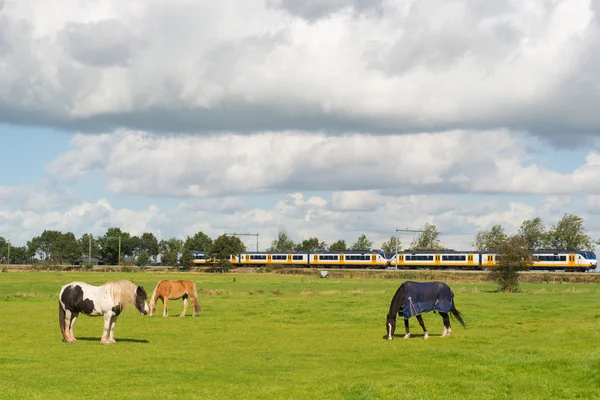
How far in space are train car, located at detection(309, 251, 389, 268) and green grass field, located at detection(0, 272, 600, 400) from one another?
9628cm

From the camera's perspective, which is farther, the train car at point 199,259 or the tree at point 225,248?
the train car at point 199,259

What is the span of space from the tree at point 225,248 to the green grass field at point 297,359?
11297 centimetres

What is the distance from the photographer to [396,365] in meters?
21.0

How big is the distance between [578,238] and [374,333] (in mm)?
146411

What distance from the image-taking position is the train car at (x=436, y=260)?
396ft

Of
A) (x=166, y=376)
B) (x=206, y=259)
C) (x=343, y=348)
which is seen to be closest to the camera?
(x=166, y=376)

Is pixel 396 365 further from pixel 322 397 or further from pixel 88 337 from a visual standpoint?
pixel 88 337

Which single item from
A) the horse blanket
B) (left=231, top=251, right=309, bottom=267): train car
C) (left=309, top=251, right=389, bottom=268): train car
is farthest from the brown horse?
(left=231, top=251, right=309, bottom=267): train car

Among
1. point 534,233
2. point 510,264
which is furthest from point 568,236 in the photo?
point 510,264

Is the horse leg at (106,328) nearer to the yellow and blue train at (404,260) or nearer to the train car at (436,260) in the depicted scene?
the yellow and blue train at (404,260)

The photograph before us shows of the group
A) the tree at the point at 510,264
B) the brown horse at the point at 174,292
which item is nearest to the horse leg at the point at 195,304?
the brown horse at the point at 174,292

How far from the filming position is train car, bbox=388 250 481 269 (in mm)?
120812

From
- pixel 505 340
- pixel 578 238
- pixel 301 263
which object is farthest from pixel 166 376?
pixel 578 238

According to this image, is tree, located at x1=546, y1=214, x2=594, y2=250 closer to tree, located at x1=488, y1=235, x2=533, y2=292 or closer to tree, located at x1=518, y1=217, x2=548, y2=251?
tree, located at x1=518, y1=217, x2=548, y2=251
